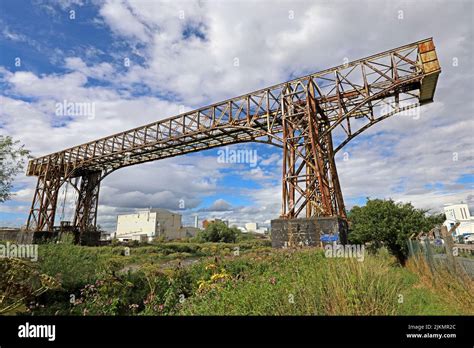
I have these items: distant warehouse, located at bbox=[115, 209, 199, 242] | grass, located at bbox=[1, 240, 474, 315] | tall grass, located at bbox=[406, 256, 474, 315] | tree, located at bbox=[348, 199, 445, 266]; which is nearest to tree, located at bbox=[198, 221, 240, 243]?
distant warehouse, located at bbox=[115, 209, 199, 242]

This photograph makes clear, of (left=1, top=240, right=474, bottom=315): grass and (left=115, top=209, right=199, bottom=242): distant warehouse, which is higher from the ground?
(left=115, top=209, right=199, bottom=242): distant warehouse

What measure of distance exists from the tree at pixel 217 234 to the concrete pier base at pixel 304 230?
30.6 meters

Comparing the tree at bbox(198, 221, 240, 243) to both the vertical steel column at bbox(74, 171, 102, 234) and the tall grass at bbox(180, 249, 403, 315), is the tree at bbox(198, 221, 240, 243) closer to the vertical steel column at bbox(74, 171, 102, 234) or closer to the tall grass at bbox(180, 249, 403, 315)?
the vertical steel column at bbox(74, 171, 102, 234)

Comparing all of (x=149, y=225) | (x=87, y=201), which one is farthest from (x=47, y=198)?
(x=149, y=225)

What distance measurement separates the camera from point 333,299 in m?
3.65

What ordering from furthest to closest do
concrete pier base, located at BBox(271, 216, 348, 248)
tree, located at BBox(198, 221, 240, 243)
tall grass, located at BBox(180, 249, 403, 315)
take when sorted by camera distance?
tree, located at BBox(198, 221, 240, 243) < concrete pier base, located at BBox(271, 216, 348, 248) < tall grass, located at BBox(180, 249, 403, 315)

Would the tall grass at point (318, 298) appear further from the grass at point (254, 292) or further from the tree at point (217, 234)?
the tree at point (217, 234)

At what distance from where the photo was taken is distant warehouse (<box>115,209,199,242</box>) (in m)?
63.4

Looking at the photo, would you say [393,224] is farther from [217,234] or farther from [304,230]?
[217,234]

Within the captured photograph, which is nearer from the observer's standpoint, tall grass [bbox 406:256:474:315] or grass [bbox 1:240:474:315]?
grass [bbox 1:240:474:315]

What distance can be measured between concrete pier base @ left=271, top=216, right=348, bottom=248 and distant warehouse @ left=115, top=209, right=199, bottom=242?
55.0 meters
